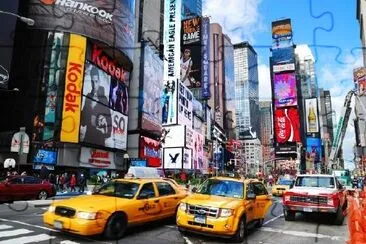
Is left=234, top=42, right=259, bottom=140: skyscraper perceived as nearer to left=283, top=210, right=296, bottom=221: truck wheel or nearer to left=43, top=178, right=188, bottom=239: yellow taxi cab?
left=283, top=210, right=296, bottom=221: truck wheel

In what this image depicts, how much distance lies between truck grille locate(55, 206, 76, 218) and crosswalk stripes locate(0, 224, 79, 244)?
62 cm

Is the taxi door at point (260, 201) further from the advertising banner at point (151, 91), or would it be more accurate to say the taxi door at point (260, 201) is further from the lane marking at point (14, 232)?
the advertising banner at point (151, 91)

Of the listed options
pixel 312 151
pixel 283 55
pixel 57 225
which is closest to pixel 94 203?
pixel 57 225

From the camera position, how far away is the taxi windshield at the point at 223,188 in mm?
11781

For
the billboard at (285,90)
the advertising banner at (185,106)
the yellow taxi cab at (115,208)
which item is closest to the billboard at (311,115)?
the billboard at (285,90)

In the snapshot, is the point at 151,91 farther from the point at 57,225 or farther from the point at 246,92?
the point at 57,225

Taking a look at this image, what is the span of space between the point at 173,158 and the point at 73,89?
47734 millimetres

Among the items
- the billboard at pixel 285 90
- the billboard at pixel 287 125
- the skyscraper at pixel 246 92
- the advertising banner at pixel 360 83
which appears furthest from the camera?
the billboard at pixel 285 90

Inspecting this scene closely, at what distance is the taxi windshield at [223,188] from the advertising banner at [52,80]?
32423 mm

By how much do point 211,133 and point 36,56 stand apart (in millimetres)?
93041

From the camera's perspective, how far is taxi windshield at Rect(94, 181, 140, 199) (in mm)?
11250

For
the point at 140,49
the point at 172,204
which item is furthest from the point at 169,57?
the point at 172,204

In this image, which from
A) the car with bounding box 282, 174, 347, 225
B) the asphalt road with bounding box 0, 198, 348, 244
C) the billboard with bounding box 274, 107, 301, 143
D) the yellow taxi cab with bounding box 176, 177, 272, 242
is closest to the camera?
the asphalt road with bounding box 0, 198, 348, 244

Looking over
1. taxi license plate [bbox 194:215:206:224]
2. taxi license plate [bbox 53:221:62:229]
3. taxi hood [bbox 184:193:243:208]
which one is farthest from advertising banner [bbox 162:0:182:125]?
taxi license plate [bbox 53:221:62:229]
